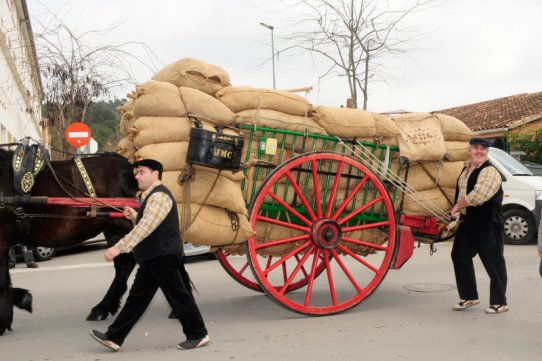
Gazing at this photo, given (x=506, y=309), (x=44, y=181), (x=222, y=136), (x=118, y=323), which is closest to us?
(x=118, y=323)

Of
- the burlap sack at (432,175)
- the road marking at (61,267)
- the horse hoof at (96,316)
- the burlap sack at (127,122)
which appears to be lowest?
the road marking at (61,267)

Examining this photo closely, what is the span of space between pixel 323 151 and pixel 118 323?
94.7 inches

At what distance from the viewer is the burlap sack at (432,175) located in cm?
652

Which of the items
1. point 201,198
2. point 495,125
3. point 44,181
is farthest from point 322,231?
point 495,125

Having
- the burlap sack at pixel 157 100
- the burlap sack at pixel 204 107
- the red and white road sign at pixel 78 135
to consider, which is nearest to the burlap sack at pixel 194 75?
the burlap sack at pixel 204 107

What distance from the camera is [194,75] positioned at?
230 inches

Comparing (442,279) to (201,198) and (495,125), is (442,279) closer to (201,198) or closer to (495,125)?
(201,198)

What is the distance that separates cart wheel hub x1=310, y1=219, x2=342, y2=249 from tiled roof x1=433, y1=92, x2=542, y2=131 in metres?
21.6

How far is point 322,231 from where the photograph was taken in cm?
594

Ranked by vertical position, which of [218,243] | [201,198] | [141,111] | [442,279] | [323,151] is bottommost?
[442,279]

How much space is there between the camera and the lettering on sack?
206 inches

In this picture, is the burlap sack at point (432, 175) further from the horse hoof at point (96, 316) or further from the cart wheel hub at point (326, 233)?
the horse hoof at point (96, 316)

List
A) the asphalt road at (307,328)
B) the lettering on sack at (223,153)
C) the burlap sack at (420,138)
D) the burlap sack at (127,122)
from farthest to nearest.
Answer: the burlap sack at (420,138) → the burlap sack at (127,122) → the lettering on sack at (223,153) → the asphalt road at (307,328)

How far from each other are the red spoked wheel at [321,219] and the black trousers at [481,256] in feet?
2.28
